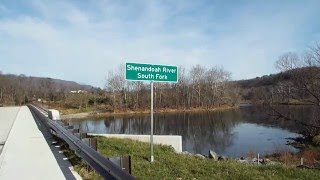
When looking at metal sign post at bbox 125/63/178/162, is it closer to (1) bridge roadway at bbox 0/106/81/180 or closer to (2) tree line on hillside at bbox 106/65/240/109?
(1) bridge roadway at bbox 0/106/81/180

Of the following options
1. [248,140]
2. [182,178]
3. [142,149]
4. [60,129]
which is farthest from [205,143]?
[182,178]

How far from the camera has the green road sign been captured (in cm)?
946

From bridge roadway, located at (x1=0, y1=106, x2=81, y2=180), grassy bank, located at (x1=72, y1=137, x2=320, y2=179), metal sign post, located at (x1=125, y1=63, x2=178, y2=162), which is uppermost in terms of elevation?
metal sign post, located at (x1=125, y1=63, x2=178, y2=162)

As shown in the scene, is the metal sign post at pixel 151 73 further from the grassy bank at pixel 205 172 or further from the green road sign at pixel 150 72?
the grassy bank at pixel 205 172

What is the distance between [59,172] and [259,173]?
4.10 metres

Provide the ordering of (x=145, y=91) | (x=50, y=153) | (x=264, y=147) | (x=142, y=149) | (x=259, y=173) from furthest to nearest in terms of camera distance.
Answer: (x=145, y=91)
(x=264, y=147)
(x=142, y=149)
(x=50, y=153)
(x=259, y=173)

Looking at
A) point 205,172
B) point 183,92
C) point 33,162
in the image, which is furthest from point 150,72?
point 183,92

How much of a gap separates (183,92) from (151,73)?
90167 mm

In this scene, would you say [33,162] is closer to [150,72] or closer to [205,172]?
[150,72]

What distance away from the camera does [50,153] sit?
9375 mm

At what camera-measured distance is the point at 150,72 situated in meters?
9.68

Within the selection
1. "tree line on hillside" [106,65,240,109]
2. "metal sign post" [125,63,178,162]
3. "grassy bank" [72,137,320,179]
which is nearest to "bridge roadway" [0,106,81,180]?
"grassy bank" [72,137,320,179]

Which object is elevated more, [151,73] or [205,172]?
[151,73]

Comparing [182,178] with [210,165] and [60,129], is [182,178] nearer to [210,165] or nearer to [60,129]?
[210,165]
